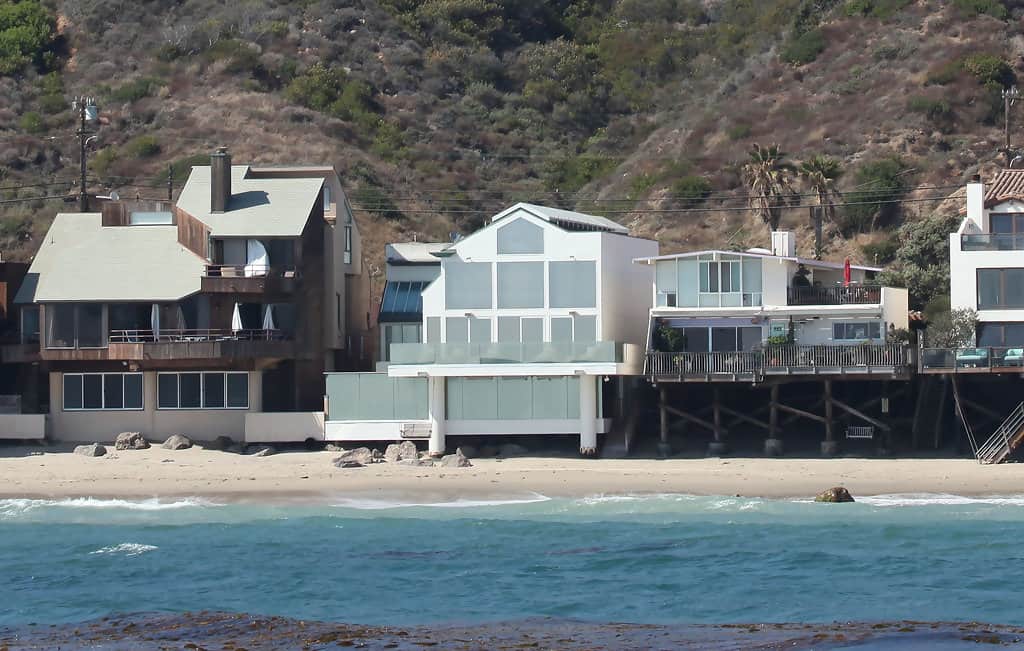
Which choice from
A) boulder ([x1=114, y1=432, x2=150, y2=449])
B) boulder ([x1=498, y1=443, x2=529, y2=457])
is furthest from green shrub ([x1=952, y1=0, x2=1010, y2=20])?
boulder ([x1=114, y1=432, x2=150, y2=449])

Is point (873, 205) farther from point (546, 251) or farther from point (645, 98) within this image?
point (645, 98)

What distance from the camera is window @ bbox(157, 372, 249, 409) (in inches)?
2036

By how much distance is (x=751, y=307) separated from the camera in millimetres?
49656

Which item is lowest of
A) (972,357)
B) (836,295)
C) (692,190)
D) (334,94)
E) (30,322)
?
(972,357)

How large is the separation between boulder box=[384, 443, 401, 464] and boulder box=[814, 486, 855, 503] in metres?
13.0

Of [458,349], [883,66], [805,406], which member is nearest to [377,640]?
[458,349]

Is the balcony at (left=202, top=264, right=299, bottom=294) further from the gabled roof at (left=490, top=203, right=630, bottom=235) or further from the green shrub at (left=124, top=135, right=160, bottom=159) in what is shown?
the green shrub at (left=124, top=135, right=160, bottom=159)

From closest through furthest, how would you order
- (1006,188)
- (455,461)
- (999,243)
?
1. (455,461)
2. (999,243)
3. (1006,188)

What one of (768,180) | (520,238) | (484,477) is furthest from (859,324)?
(768,180)

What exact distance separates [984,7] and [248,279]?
172 feet

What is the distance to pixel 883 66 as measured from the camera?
85.9m

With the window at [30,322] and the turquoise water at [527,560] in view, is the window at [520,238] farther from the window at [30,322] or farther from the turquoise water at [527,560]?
the window at [30,322]

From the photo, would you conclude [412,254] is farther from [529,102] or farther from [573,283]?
[529,102]

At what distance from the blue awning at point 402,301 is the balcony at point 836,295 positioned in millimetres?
12457
